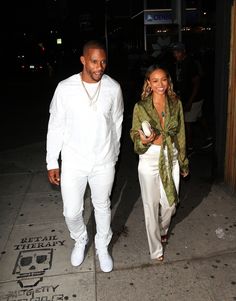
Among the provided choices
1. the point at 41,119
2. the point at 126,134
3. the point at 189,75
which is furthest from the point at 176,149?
the point at 41,119

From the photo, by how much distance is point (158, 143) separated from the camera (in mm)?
3229

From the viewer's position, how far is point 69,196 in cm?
317

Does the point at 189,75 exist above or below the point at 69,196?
above

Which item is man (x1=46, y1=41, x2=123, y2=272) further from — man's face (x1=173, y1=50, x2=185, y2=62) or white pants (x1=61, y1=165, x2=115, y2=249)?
man's face (x1=173, y1=50, x2=185, y2=62)

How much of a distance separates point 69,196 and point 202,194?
248 cm

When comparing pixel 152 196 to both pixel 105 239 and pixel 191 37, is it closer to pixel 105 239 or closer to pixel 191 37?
pixel 105 239

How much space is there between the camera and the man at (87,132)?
9.78ft

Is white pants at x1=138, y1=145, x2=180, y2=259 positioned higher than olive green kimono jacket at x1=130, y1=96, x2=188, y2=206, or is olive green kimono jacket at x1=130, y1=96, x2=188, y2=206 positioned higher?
olive green kimono jacket at x1=130, y1=96, x2=188, y2=206

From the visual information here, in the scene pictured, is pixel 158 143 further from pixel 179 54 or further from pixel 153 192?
pixel 179 54

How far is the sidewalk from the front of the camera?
10.4 feet

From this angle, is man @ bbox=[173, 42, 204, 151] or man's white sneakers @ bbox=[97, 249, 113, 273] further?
man @ bbox=[173, 42, 204, 151]

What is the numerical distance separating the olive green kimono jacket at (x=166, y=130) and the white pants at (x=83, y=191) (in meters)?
0.38

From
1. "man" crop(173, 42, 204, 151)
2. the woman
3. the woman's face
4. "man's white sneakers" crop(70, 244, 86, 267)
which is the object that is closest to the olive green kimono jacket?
the woman

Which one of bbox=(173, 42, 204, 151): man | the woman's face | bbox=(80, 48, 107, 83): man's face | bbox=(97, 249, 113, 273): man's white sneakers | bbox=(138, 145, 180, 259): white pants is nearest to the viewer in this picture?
bbox=(80, 48, 107, 83): man's face
